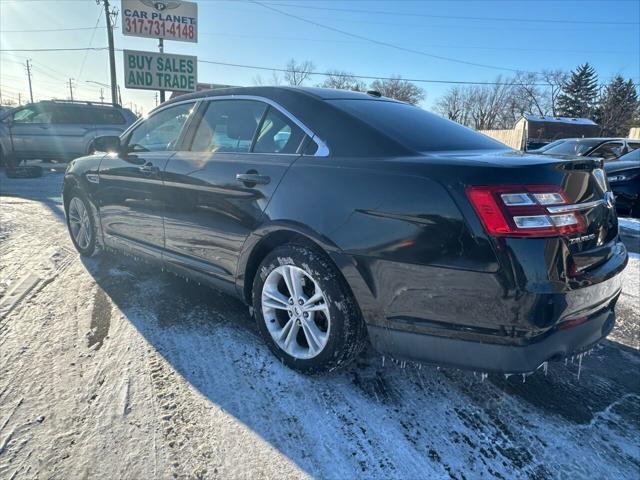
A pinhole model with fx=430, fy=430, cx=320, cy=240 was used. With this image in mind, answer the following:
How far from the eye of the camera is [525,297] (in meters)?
1.72

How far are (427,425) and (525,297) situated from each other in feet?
2.72

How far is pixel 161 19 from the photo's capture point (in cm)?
1578

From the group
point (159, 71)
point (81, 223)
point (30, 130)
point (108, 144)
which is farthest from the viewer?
point (159, 71)

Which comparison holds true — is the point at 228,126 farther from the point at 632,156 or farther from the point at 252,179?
the point at 632,156

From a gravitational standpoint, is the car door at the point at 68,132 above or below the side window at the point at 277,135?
below

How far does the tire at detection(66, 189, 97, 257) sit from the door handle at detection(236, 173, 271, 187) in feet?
8.08

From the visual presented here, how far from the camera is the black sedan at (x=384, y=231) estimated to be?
1.77 m

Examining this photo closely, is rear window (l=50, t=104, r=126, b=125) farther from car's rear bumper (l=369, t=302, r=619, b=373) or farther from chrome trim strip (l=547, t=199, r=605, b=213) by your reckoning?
chrome trim strip (l=547, t=199, r=605, b=213)

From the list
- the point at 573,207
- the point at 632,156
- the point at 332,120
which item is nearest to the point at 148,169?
the point at 332,120

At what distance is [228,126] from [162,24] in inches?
610

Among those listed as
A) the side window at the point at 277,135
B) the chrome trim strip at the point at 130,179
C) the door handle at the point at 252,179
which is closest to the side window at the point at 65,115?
the chrome trim strip at the point at 130,179

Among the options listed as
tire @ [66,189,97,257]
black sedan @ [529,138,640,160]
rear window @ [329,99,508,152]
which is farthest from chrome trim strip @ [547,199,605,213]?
black sedan @ [529,138,640,160]

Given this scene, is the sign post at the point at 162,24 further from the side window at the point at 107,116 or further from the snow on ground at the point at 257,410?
the snow on ground at the point at 257,410

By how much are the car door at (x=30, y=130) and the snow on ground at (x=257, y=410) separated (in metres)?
11.1
